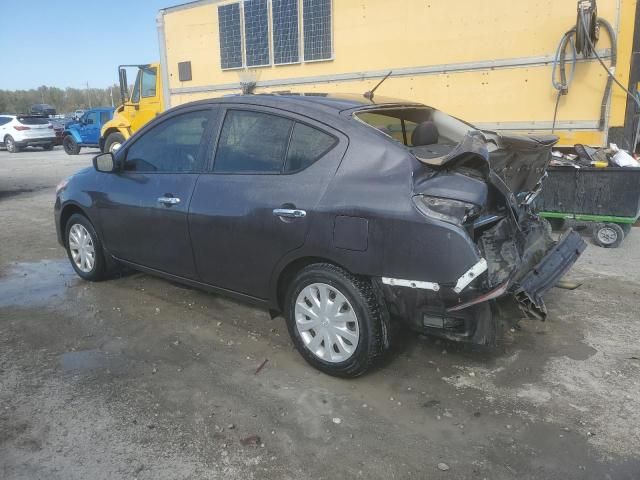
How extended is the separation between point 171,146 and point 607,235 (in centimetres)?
483

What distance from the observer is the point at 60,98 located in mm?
74812

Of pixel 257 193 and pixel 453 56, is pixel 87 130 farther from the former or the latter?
pixel 257 193

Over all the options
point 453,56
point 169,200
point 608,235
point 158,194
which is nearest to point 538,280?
point 169,200

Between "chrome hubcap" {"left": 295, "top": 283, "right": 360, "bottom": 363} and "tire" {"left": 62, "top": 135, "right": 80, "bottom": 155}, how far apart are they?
1986 centimetres

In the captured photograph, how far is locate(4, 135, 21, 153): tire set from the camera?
22928mm

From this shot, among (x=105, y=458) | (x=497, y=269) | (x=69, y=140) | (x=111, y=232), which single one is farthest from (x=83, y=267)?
(x=69, y=140)

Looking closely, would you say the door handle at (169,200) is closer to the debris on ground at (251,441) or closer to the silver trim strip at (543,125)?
the debris on ground at (251,441)

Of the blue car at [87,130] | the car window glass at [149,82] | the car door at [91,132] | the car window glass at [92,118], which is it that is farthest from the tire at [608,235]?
the car window glass at [92,118]

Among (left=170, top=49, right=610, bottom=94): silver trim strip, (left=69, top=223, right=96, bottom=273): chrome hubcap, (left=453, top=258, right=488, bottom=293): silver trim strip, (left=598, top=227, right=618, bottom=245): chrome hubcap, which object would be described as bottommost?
(left=598, top=227, right=618, bottom=245): chrome hubcap

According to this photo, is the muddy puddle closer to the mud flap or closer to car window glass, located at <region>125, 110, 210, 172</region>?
car window glass, located at <region>125, 110, 210, 172</region>

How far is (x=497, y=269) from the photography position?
296 centimetres

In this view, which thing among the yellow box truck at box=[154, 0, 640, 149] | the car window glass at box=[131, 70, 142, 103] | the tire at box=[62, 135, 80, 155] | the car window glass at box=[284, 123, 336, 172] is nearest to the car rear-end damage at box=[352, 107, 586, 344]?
the car window glass at box=[284, 123, 336, 172]

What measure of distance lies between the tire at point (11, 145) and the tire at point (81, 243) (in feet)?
68.6

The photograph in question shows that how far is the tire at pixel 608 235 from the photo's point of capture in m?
6.04
